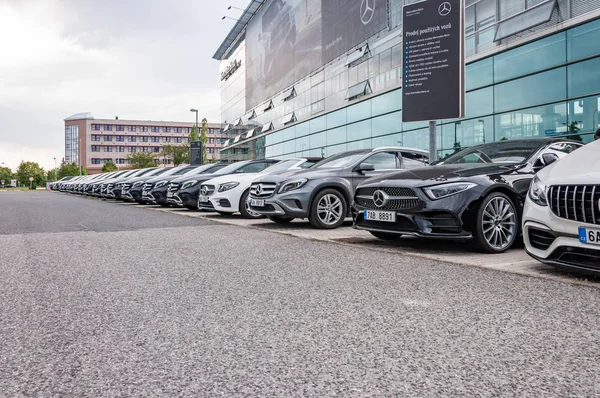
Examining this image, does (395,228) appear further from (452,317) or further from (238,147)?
(238,147)

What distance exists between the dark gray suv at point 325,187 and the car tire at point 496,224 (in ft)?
9.15

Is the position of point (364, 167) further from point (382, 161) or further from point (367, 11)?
point (367, 11)

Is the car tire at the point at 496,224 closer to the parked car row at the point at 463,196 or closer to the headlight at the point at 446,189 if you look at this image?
the parked car row at the point at 463,196

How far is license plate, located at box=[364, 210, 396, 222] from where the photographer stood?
21.0 feet

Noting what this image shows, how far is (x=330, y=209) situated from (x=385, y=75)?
17156mm

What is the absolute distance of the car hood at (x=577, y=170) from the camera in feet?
13.8

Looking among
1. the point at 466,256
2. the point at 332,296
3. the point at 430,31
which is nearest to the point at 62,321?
the point at 332,296

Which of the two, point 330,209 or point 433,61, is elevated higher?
point 433,61

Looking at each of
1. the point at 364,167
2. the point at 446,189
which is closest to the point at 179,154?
the point at 364,167

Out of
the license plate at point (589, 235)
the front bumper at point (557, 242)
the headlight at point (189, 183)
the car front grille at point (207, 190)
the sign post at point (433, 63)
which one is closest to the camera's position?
the license plate at point (589, 235)

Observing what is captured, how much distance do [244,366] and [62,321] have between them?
1.38 m

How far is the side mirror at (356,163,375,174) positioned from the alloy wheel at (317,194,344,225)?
0.65 meters

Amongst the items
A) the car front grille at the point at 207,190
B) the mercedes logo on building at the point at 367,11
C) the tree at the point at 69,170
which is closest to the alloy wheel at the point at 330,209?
the car front grille at the point at 207,190

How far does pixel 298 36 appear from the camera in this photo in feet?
121
